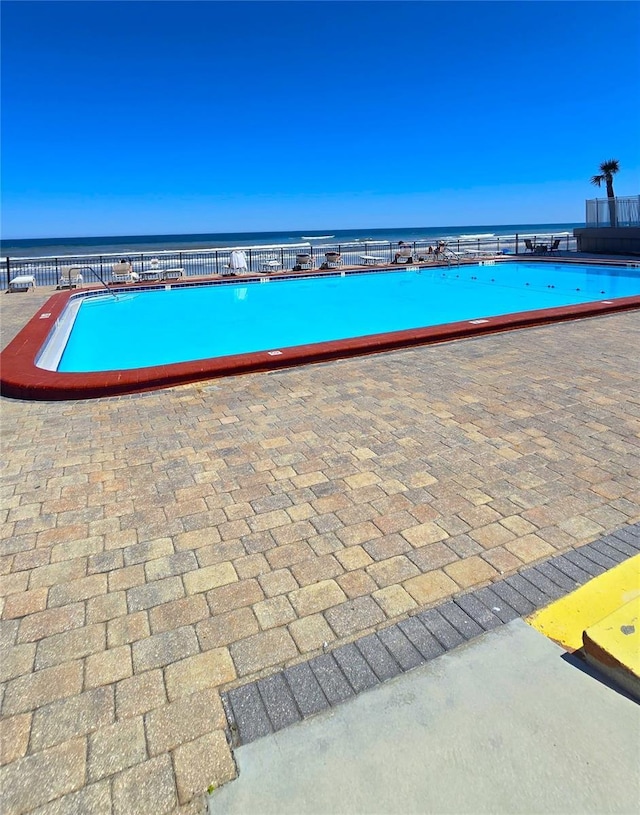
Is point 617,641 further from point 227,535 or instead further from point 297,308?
point 297,308

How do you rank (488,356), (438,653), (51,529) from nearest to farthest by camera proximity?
(438,653) → (51,529) → (488,356)

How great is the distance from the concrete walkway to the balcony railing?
77.4 feet

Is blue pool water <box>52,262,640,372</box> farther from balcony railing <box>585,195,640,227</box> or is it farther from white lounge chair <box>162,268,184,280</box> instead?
balcony railing <box>585,195,640,227</box>

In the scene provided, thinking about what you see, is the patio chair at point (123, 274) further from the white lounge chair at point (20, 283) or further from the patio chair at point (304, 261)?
the patio chair at point (304, 261)

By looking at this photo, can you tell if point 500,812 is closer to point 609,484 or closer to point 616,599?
point 616,599

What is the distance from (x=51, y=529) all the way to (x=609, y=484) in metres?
3.33

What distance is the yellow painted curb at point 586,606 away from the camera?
6.91 ft

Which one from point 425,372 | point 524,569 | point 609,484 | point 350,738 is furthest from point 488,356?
point 350,738

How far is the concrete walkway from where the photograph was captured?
148 cm

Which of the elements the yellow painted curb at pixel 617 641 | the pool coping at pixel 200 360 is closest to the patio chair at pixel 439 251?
the pool coping at pixel 200 360

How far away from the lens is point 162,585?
2469 mm

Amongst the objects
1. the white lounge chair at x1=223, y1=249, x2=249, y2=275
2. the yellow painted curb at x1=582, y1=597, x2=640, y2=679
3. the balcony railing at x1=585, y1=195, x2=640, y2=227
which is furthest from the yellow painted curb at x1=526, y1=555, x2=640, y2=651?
the balcony railing at x1=585, y1=195, x2=640, y2=227

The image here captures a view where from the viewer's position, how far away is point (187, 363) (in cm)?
601

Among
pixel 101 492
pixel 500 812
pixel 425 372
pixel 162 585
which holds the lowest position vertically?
pixel 500 812
